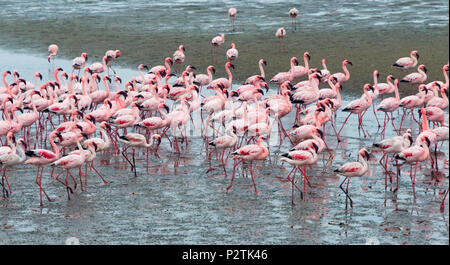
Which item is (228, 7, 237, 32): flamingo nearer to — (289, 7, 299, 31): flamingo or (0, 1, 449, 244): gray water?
(289, 7, 299, 31): flamingo

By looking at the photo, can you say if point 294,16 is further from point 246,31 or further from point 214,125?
point 214,125

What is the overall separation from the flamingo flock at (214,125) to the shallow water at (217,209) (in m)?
0.18

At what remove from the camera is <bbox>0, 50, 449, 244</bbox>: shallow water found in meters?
8.83

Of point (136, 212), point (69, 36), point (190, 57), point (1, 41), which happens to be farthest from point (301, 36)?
point (136, 212)

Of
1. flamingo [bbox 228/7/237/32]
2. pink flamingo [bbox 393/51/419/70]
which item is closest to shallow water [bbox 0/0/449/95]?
flamingo [bbox 228/7/237/32]

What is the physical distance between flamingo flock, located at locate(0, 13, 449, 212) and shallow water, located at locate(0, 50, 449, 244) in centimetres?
18

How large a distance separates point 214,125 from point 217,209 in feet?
13.4

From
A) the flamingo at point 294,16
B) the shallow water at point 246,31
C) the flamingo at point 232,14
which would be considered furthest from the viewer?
the flamingo at point 232,14

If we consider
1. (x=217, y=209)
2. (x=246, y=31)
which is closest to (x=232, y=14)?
(x=246, y=31)

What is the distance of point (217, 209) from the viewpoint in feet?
32.1

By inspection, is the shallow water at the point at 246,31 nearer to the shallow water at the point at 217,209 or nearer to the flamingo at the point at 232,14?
the flamingo at the point at 232,14

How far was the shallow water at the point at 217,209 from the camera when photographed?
8828 millimetres

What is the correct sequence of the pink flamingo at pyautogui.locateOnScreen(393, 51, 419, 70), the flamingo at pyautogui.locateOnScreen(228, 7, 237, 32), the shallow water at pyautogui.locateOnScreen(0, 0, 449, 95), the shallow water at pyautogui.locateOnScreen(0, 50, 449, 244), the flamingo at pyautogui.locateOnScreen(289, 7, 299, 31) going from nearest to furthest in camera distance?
the shallow water at pyautogui.locateOnScreen(0, 50, 449, 244)
the pink flamingo at pyautogui.locateOnScreen(393, 51, 419, 70)
the shallow water at pyautogui.locateOnScreen(0, 0, 449, 95)
the flamingo at pyautogui.locateOnScreen(289, 7, 299, 31)
the flamingo at pyautogui.locateOnScreen(228, 7, 237, 32)

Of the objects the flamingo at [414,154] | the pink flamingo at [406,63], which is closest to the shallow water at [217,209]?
the flamingo at [414,154]
